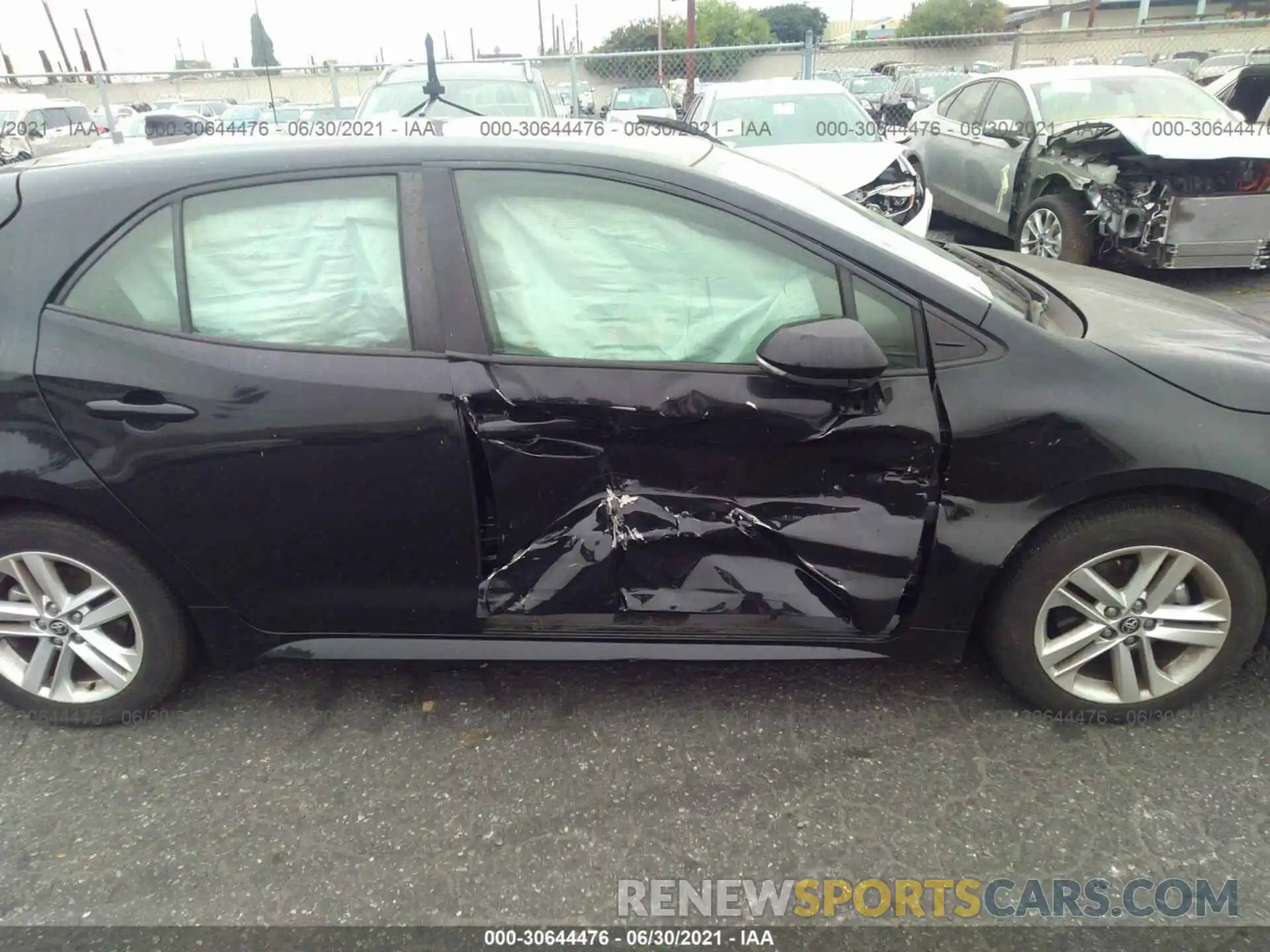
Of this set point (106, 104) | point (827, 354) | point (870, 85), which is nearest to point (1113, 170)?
point (827, 354)

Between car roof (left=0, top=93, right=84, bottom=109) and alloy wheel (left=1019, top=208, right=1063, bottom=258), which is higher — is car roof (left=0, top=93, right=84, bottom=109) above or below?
above

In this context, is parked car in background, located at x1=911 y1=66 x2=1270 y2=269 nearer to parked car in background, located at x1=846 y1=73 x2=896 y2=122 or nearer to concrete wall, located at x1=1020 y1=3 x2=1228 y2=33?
parked car in background, located at x1=846 y1=73 x2=896 y2=122

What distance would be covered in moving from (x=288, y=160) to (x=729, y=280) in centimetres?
123

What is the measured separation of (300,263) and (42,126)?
60.5ft

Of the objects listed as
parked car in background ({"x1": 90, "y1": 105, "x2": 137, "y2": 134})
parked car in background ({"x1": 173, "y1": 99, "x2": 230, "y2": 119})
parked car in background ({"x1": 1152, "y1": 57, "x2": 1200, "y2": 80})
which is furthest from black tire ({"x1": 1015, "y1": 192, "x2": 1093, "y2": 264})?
parked car in background ({"x1": 173, "y1": 99, "x2": 230, "y2": 119})

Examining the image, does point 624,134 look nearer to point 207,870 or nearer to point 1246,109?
point 207,870

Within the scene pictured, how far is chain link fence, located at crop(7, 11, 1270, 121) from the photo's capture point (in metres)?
11.3

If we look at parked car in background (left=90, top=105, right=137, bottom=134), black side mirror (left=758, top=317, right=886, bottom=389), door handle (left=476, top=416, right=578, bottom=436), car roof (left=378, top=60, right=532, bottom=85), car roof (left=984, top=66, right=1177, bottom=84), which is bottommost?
parked car in background (left=90, top=105, right=137, bottom=134)

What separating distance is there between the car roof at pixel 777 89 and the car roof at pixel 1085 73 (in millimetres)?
1643

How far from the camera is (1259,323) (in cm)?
272

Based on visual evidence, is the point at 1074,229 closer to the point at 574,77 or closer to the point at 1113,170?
the point at 1113,170

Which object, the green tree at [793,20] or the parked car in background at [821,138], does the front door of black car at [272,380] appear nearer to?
the parked car in background at [821,138]

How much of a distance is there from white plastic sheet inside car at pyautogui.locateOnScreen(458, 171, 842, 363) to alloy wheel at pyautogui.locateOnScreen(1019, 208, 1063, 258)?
5286 millimetres

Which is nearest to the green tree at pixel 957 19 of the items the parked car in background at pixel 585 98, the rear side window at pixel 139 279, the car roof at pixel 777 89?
the parked car in background at pixel 585 98
